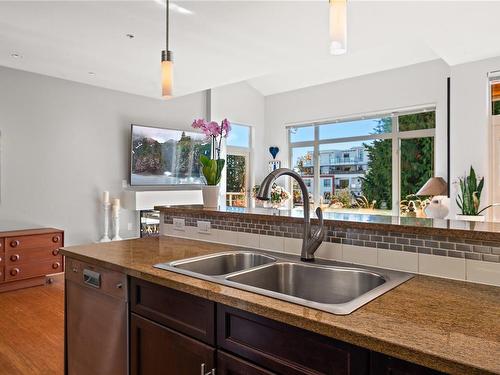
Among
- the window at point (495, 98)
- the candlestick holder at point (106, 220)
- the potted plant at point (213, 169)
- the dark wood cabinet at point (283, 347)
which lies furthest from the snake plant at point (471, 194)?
the candlestick holder at point (106, 220)

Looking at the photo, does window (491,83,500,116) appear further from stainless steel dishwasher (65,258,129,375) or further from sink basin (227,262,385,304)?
stainless steel dishwasher (65,258,129,375)

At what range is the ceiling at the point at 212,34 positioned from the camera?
2961mm

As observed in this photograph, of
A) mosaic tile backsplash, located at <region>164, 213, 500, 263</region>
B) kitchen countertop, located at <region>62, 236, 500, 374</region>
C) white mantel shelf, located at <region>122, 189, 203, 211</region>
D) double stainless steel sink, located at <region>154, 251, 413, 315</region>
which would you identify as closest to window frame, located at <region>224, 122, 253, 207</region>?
white mantel shelf, located at <region>122, 189, 203, 211</region>

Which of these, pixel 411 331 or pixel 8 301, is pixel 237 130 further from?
pixel 411 331

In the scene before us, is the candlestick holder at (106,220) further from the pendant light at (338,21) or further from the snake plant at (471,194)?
the snake plant at (471,194)

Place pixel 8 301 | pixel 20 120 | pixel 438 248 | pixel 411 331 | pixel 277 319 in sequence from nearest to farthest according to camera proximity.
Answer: pixel 411 331
pixel 277 319
pixel 438 248
pixel 8 301
pixel 20 120

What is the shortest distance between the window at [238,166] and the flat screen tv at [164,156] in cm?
87

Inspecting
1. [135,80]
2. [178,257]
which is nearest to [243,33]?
[135,80]

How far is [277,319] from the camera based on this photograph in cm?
98

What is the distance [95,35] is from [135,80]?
1.47 m

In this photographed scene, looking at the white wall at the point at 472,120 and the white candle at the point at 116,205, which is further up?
the white wall at the point at 472,120

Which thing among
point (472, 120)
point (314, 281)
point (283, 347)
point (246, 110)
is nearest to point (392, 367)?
point (283, 347)

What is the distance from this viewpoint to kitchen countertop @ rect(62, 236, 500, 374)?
0.73m

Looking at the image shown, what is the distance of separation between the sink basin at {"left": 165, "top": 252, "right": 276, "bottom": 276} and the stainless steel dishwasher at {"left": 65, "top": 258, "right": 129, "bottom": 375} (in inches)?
12.3
